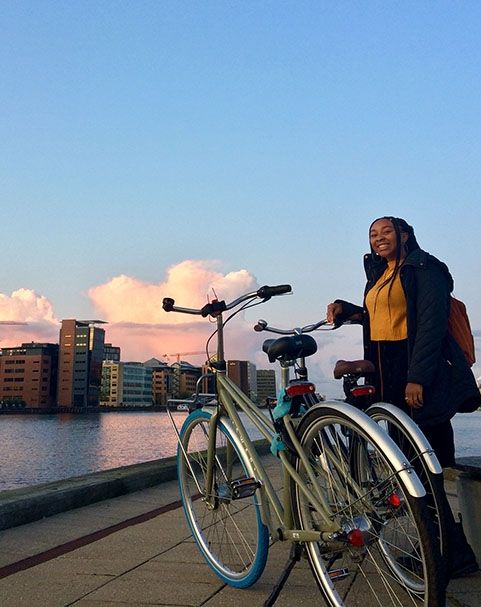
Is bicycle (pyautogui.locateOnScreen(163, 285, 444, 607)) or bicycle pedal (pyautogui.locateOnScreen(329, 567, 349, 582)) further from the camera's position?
bicycle pedal (pyautogui.locateOnScreen(329, 567, 349, 582))

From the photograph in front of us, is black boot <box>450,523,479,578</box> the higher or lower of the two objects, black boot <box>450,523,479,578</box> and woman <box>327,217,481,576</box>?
the lower

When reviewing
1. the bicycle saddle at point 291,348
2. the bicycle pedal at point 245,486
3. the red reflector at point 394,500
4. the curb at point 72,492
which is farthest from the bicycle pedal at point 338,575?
the curb at point 72,492

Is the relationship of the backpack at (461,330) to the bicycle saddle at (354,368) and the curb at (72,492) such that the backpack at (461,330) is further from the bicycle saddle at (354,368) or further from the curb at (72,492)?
the curb at (72,492)

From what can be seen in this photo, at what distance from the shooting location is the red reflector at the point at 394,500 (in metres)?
2.27

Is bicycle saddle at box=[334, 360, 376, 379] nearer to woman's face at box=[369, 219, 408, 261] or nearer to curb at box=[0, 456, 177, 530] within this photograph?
woman's face at box=[369, 219, 408, 261]

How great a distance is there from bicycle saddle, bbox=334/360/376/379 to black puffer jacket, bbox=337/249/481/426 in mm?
277

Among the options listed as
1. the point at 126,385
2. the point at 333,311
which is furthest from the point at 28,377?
the point at 333,311

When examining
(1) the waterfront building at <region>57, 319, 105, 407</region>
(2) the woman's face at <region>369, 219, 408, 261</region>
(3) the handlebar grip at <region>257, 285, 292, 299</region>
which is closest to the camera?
(3) the handlebar grip at <region>257, 285, 292, 299</region>

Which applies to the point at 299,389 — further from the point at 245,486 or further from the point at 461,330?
the point at 461,330

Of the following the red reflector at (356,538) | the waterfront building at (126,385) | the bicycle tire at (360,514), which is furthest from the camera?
the waterfront building at (126,385)

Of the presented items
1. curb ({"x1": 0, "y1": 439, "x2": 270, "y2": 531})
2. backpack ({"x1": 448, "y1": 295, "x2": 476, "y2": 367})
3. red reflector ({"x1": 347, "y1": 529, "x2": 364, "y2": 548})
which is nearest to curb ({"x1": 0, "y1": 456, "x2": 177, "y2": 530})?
curb ({"x1": 0, "y1": 439, "x2": 270, "y2": 531})

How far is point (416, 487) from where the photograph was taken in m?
2.05

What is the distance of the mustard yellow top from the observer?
3467 millimetres

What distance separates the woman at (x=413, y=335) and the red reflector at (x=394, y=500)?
843 millimetres
